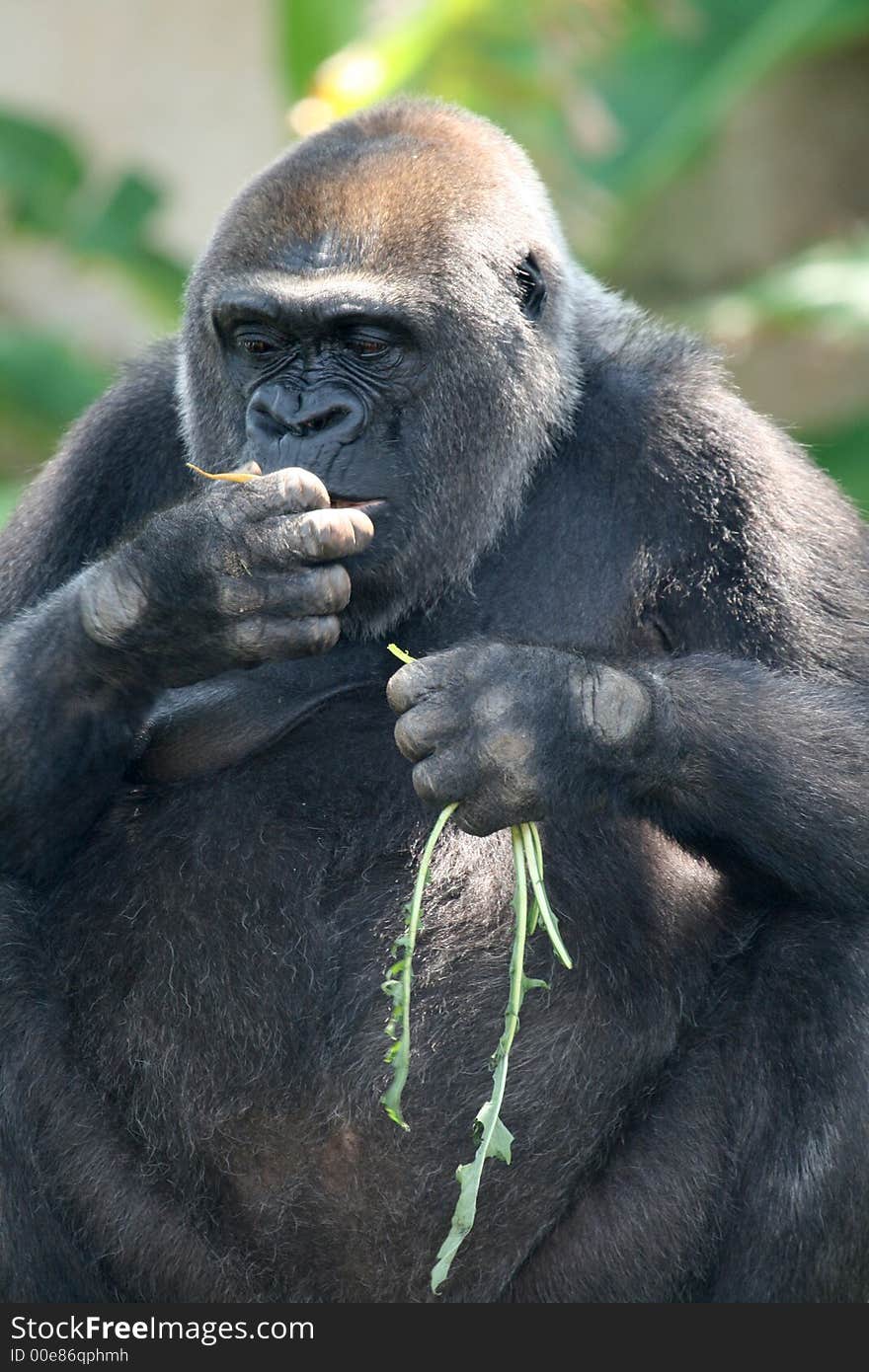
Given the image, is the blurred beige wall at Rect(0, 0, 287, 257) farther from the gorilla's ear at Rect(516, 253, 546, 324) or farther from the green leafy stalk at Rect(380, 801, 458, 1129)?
the green leafy stalk at Rect(380, 801, 458, 1129)

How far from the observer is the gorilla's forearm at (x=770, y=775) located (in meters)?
3.53

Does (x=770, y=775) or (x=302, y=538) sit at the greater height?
(x=302, y=538)

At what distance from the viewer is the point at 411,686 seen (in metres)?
3.31

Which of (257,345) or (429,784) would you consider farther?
(257,345)

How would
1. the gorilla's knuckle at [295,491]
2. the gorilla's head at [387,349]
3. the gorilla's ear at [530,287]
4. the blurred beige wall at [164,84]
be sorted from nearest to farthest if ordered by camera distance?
the gorilla's knuckle at [295,491] → the gorilla's head at [387,349] → the gorilla's ear at [530,287] → the blurred beige wall at [164,84]

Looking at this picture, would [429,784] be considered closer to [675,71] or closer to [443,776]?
[443,776]

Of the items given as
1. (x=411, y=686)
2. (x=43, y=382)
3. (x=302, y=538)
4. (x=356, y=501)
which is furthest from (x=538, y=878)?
(x=43, y=382)

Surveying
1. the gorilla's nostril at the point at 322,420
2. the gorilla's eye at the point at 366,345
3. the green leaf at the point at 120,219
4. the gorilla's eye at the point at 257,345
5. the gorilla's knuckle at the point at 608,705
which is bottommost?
the gorilla's knuckle at the point at 608,705

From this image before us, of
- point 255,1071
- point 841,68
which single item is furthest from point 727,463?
point 841,68

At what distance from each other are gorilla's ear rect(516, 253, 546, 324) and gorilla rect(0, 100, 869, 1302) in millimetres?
89

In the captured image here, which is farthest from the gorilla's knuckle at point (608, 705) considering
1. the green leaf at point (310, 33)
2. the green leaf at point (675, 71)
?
the green leaf at point (310, 33)

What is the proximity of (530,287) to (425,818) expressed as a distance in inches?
50.6

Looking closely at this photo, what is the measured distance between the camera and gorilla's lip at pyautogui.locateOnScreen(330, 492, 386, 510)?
12.0 feet

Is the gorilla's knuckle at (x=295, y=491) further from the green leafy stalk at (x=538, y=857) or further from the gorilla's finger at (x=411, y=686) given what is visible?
the green leafy stalk at (x=538, y=857)
